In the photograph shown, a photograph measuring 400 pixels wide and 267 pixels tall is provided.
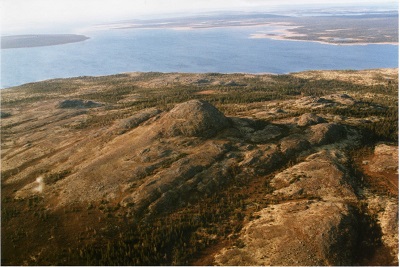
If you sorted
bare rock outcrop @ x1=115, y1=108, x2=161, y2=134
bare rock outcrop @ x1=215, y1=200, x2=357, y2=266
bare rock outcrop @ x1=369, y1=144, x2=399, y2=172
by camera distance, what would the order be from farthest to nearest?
bare rock outcrop @ x1=115, y1=108, x2=161, y2=134 < bare rock outcrop @ x1=369, y1=144, x2=399, y2=172 < bare rock outcrop @ x1=215, y1=200, x2=357, y2=266

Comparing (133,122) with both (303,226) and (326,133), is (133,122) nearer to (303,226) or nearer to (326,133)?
(326,133)

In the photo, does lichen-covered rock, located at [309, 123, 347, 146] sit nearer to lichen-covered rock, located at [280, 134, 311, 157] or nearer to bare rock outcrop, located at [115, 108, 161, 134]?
lichen-covered rock, located at [280, 134, 311, 157]

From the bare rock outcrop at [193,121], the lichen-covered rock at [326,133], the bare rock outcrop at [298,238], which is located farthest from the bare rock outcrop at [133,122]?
the bare rock outcrop at [298,238]

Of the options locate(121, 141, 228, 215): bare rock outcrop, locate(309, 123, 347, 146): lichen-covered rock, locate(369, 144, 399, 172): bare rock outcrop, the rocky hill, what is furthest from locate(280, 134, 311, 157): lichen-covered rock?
locate(121, 141, 228, 215): bare rock outcrop

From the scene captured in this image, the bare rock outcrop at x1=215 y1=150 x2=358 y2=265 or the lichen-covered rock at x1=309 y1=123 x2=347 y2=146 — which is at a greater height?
the lichen-covered rock at x1=309 y1=123 x2=347 y2=146

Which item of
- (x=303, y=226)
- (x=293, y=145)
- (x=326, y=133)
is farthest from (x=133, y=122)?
(x=303, y=226)

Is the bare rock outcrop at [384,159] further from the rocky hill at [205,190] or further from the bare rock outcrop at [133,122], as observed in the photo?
the bare rock outcrop at [133,122]
